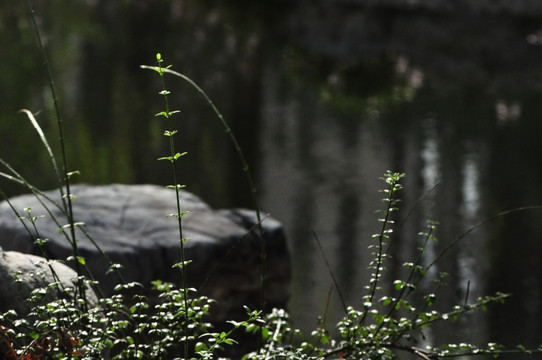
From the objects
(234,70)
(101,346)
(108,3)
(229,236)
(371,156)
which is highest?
(108,3)

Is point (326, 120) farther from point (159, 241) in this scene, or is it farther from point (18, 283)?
point (18, 283)

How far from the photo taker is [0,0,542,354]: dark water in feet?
14.8

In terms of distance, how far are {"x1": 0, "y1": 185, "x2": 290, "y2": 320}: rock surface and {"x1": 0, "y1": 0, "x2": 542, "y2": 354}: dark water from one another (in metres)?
0.36

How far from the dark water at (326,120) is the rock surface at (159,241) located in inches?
14.2

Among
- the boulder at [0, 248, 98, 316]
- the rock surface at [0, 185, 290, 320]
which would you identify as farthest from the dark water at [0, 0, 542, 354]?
the boulder at [0, 248, 98, 316]

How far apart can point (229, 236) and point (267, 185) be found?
192 cm

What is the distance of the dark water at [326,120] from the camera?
4523 millimetres

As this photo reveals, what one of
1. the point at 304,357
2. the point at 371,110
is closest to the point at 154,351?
the point at 304,357

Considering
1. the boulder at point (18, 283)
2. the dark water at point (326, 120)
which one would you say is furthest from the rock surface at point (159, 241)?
the boulder at point (18, 283)

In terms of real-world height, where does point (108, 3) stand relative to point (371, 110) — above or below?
above

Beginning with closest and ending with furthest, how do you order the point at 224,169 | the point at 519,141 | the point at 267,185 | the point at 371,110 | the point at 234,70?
the point at 267,185
the point at 224,169
the point at 519,141
the point at 371,110
the point at 234,70

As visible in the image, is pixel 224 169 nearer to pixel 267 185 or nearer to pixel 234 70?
pixel 267 185

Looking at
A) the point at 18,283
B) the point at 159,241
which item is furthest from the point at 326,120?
the point at 18,283

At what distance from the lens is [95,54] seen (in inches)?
350
